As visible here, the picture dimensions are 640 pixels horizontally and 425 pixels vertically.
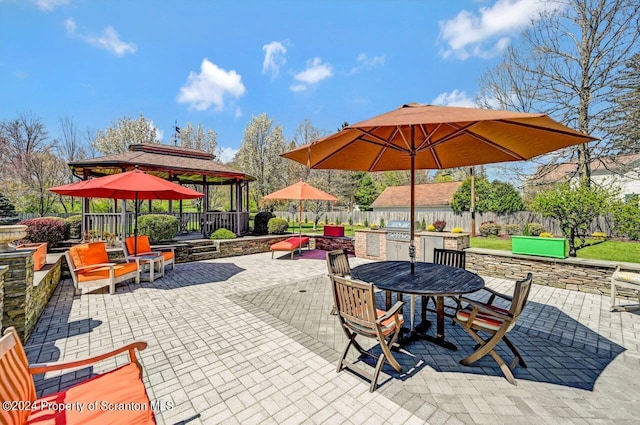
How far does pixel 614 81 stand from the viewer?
9352mm

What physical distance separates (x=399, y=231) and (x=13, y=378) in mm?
8077

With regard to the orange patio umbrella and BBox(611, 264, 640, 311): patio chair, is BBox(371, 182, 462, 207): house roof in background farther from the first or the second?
the orange patio umbrella

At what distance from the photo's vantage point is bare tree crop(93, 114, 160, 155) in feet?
69.7

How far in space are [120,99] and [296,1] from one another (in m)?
19.8

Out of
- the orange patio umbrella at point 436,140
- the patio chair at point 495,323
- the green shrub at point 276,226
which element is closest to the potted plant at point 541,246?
the orange patio umbrella at point 436,140

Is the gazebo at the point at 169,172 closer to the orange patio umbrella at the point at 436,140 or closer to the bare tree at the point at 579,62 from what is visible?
the orange patio umbrella at the point at 436,140

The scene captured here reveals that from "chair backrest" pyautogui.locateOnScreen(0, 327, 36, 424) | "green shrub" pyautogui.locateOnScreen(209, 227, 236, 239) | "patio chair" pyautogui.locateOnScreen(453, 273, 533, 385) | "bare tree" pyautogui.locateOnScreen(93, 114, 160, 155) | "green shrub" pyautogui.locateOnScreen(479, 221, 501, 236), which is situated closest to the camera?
"chair backrest" pyautogui.locateOnScreen(0, 327, 36, 424)

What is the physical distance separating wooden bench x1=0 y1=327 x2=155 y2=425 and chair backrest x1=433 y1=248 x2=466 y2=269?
173 inches

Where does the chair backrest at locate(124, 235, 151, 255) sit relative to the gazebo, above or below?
below

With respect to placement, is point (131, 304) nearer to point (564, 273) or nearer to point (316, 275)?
point (316, 275)

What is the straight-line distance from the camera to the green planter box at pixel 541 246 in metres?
6.01

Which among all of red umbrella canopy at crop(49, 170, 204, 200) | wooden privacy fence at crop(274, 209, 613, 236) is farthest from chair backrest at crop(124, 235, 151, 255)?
wooden privacy fence at crop(274, 209, 613, 236)

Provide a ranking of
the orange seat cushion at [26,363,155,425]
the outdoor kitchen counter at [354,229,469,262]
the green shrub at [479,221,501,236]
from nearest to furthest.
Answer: the orange seat cushion at [26,363,155,425] < the outdoor kitchen counter at [354,229,469,262] < the green shrub at [479,221,501,236]

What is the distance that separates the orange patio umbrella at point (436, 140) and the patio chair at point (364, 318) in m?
1.23
